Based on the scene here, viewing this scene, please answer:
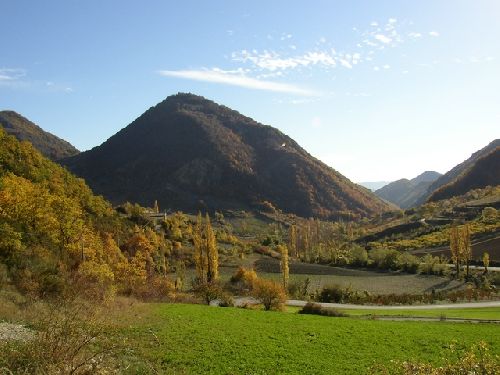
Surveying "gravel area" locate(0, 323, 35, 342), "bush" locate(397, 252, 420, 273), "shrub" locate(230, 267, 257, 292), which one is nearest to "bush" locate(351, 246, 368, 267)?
"bush" locate(397, 252, 420, 273)

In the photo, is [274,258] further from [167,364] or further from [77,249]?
[167,364]

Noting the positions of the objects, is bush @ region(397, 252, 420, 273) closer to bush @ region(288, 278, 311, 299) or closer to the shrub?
bush @ region(288, 278, 311, 299)

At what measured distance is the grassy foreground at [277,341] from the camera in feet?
62.8

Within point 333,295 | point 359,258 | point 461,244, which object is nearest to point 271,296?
point 333,295

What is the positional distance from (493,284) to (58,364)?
73.7 metres

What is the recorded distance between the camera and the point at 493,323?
30.8m

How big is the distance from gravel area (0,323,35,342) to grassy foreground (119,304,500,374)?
4.07m

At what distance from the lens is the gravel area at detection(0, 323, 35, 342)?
17453mm

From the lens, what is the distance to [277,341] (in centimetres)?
2377

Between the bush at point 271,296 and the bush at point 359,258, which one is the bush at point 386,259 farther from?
the bush at point 271,296

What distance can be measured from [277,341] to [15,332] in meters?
12.9

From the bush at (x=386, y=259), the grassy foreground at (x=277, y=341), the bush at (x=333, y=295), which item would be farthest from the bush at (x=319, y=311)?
the bush at (x=386, y=259)

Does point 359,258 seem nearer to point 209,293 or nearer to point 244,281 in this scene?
point 244,281

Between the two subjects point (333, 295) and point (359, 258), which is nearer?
point (333, 295)
